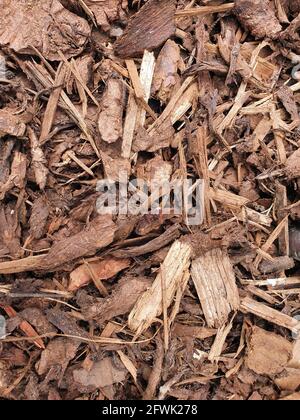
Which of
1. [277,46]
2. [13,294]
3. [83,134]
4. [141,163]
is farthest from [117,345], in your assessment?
[277,46]

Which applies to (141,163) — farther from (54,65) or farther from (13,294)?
(13,294)

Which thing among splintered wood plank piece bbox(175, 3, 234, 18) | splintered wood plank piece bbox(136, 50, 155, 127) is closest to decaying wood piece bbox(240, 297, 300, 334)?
splintered wood plank piece bbox(136, 50, 155, 127)

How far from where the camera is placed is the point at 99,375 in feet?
6.53

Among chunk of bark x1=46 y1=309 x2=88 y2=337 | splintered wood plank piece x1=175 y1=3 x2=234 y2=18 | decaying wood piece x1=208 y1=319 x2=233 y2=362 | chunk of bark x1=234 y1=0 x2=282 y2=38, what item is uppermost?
splintered wood plank piece x1=175 y1=3 x2=234 y2=18

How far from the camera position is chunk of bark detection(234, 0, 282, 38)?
209 centimetres

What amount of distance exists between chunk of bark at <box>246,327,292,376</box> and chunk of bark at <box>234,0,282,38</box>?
1.28 metres

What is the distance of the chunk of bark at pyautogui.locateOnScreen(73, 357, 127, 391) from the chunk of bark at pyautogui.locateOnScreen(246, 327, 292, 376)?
20.9 inches

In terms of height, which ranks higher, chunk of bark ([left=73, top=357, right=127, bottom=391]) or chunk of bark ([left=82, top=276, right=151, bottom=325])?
chunk of bark ([left=82, top=276, right=151, bottom=325])

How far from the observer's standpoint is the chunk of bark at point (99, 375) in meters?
1.98

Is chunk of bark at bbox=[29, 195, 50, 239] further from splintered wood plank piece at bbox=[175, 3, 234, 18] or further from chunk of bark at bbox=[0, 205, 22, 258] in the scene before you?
splintered wood plank piece at bbox=[175, 3, 234, 18]

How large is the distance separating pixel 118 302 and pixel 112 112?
30.3 inches

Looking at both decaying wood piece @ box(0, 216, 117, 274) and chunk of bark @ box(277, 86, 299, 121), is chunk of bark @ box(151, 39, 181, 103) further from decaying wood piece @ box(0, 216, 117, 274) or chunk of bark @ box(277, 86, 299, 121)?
decaying wood piece @ box(0, 216, 117, 274)

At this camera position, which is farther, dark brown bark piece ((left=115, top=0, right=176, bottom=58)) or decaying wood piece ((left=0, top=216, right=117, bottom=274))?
dark brown bark piece ((left=115, top=0, right=176, bottom=58))

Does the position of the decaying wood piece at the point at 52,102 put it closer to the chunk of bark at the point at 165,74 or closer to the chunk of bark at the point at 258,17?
the chunk of bark at the point at 165,74
